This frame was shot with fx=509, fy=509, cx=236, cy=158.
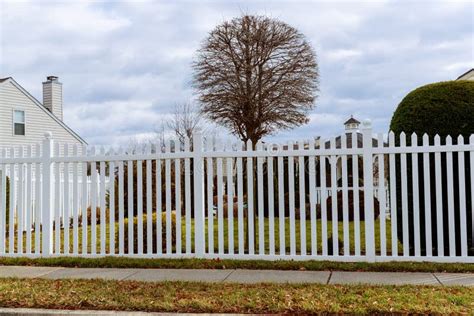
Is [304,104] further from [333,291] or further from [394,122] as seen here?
[333,291]

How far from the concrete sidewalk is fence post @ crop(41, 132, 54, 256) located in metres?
0.97

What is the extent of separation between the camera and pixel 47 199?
8.93m

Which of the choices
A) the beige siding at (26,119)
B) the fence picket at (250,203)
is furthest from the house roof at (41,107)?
the fence picket at (250,203)

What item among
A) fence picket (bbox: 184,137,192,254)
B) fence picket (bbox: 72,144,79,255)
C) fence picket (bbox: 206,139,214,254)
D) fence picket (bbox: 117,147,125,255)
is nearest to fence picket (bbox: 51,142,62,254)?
fence picket (bbox: 72,144,79,255)

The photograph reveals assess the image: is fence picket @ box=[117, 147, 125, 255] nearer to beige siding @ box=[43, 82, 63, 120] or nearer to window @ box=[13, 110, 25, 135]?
window @ box=[13, 110, 25, 135]

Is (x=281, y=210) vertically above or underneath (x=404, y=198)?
underneath

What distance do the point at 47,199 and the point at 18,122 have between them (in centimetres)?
1682

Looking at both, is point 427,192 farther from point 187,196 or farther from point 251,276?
point 187,196

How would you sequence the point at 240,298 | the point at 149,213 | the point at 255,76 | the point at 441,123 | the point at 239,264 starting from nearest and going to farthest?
Answer: the point at 240,298
the point at 239,264
the point at 441,123
the point at 149,213
the point at 255,76

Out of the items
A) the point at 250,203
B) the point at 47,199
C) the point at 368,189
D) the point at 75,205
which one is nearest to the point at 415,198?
the point at 368,189

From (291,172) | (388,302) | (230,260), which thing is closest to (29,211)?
(230,260)

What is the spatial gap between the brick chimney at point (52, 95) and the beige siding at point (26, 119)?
220 cm

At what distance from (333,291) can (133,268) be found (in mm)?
3374

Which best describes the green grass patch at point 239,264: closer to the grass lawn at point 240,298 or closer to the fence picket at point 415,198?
the fence picket at point 415,198
